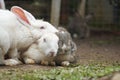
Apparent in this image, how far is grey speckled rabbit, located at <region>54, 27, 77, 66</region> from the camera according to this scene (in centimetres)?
646

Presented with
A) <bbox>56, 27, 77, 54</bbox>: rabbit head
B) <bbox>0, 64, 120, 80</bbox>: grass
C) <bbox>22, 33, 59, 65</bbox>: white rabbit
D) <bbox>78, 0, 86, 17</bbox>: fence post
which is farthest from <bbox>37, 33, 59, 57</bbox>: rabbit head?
<bbox>78, 0, 86, 17</bbox>: fence post

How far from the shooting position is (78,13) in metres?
13.3

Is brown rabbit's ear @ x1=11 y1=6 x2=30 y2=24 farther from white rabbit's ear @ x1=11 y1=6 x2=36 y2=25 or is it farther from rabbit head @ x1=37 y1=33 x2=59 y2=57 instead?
rabbit head @ x1=37 y1=33 x2=59 y2=57

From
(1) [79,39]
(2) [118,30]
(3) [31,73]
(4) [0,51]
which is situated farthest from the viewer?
(2) [118,30]

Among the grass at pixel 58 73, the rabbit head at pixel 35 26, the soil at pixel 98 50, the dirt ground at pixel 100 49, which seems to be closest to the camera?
the grass at pixel 58 73

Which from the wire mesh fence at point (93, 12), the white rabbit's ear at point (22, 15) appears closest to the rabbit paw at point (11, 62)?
the white rabbit's ear at point (22, 15)

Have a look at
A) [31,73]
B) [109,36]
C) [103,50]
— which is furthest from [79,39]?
[31,73]

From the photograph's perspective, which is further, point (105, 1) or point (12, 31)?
point (105, 1)

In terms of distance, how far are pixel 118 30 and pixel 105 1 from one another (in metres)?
0.97

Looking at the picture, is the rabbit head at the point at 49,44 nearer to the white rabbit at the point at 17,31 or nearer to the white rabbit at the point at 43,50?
the white rabbit at the point at 43,50

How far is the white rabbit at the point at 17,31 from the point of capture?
634cm

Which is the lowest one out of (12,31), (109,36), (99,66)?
(109,36)

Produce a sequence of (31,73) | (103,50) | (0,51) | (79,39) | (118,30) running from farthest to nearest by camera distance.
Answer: (118,30) < (79,39) < (103,50) < (0,51) < (31,73)

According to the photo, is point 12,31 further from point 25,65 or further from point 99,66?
point 99,66
